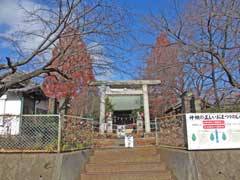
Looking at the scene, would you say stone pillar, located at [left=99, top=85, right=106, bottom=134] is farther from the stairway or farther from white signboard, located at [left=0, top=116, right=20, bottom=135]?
white signboard, located at [left=0, top=116, right=20, bottom=135]

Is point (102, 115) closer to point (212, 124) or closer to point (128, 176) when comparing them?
point (128, 176)

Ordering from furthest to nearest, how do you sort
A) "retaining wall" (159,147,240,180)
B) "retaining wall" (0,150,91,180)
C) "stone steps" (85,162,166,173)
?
"stone steps" (85,162,166,173)
"retaining wall" (159,147,240,180)
"retaining wall" (0,150,91,180)

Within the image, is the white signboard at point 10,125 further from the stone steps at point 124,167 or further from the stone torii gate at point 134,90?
the stone torii gate at point 134,90

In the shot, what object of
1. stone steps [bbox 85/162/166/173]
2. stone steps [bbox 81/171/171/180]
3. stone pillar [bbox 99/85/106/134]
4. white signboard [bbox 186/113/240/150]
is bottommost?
stone steps [bbox 81/171/171/180]

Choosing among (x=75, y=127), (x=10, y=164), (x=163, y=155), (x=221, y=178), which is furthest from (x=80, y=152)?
(x=221, y=178)

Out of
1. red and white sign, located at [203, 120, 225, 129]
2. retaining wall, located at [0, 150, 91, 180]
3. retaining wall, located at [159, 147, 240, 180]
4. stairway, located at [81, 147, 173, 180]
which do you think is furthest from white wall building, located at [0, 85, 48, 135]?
red and white sign, located at [203, 120, 225, 129]

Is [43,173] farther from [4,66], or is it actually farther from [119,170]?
[4,66]

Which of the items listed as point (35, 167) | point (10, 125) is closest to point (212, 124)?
point (35, 167)

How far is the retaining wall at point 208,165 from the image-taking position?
6.07m

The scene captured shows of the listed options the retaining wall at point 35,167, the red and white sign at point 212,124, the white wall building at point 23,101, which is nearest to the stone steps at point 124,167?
the retaining wall at point 35,167

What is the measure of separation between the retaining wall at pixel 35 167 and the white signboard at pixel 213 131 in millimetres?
3364

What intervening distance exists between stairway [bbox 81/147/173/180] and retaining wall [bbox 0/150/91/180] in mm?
865

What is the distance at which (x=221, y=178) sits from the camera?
241 inches

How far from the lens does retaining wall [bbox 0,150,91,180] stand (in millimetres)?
5719
